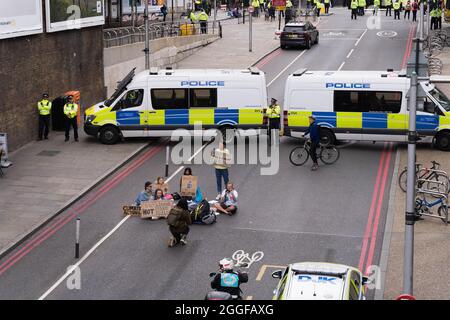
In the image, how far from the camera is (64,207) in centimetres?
2309

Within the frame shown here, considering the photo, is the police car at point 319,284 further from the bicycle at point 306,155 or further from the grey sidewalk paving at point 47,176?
the bicycle at point 306,155

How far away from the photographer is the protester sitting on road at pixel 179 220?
63.7 ft

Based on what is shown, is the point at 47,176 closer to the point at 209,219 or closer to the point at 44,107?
the point at 44,107

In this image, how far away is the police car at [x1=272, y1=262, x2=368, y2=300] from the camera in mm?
13656

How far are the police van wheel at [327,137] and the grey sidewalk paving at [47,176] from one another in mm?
6311

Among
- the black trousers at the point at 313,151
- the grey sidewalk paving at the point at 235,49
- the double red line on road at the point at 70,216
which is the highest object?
the grey sidewalk paving at the point at 235,49

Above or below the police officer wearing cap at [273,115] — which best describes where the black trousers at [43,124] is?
below

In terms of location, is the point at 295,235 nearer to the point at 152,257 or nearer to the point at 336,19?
the point at 152,257

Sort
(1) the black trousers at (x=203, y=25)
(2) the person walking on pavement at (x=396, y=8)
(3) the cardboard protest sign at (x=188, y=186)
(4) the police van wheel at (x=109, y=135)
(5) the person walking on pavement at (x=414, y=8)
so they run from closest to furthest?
(3) the cardboard protest sign at (x=188, y=186), (4) the police van wheel at (x=109, y=135), (1) the black trousers at (x=203, y=25), (5) the person walking on pavement at (x=414, y=8), (2) the person walking on pavement at (x=396, y=8)

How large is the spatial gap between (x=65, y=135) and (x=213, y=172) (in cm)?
719

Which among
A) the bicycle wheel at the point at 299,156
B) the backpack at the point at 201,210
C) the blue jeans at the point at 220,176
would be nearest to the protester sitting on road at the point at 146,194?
the backpack at the point at 201,210

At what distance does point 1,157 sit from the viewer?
26469 millimetres

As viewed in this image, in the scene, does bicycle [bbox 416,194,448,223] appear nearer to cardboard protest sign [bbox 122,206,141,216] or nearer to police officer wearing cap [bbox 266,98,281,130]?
cardboard protest sign [bbox 122,206,141,216]

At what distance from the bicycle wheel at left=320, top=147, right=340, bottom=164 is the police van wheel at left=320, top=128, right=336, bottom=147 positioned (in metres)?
1.12
